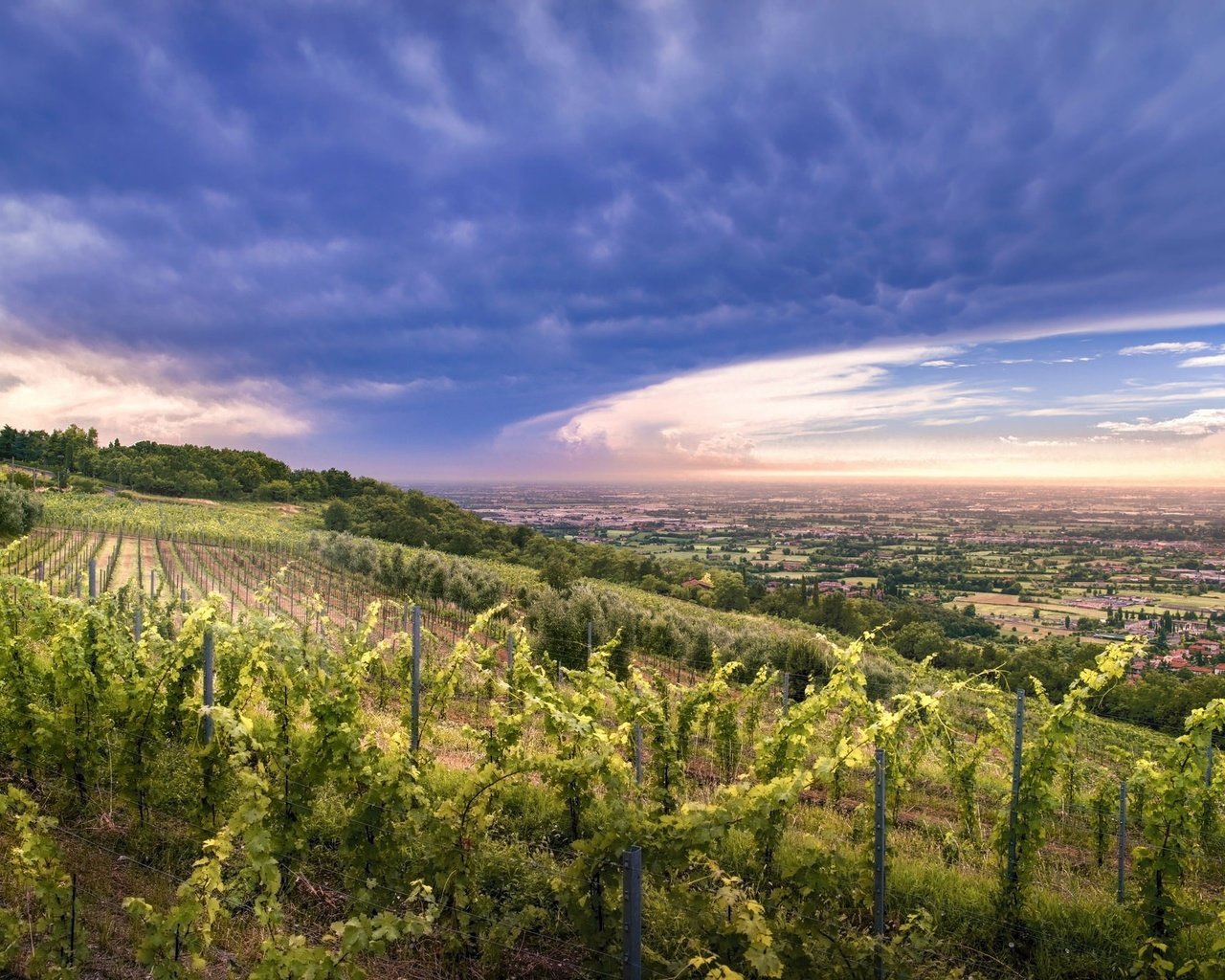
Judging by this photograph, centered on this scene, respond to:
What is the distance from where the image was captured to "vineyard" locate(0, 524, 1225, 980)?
Answer: 3914mm

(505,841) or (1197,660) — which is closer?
(505,841)

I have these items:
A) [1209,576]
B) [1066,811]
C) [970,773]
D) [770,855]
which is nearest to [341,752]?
[770,855]

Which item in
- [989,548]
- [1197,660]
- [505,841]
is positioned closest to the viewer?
[505,841]

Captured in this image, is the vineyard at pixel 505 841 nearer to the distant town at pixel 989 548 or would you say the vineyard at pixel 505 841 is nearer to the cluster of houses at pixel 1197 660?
the distant town at pixel 989 548

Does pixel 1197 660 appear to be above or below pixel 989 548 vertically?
above

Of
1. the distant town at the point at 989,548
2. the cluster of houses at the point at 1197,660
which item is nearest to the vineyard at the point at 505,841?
the distant town at the point at 989,548

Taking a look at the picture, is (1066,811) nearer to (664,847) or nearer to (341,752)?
(664,847)

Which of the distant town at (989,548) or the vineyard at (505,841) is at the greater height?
the vineyard at (505,841)

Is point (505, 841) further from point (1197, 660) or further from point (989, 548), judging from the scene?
point (989, 548)

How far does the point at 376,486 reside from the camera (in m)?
110

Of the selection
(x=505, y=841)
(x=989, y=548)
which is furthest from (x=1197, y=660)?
(x=989, y=548)

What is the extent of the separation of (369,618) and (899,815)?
7554mm

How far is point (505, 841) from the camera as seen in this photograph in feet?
19.7

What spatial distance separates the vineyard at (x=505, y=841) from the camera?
154 inches
